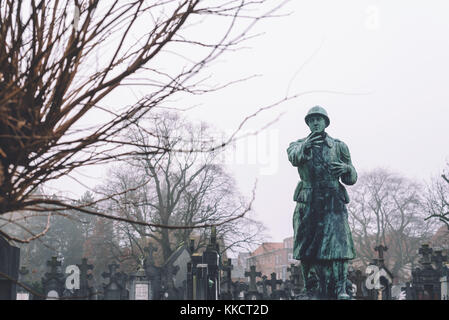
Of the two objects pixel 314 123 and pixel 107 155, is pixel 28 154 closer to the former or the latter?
pixel 107 155

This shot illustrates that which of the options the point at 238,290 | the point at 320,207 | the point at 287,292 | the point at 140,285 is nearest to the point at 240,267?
the point at 287,292

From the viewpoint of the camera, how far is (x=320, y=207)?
6.37 metres

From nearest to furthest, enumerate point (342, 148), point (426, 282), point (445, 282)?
point (342, 148) → point (445, 282) → point (426, 282)

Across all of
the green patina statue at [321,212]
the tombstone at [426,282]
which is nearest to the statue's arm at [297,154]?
the green patina statue at [321,212]

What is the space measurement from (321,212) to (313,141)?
92 cm

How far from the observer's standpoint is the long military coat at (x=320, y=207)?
623 centimetres

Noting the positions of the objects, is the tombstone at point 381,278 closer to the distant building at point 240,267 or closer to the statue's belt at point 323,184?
the distant building at point 240,267

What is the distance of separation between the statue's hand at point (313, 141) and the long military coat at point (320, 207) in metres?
0.06

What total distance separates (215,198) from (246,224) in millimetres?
2410

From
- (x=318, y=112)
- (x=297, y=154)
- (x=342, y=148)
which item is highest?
(x=318, y=112)

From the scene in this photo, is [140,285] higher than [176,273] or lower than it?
lower

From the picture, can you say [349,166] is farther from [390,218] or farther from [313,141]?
[390,218]

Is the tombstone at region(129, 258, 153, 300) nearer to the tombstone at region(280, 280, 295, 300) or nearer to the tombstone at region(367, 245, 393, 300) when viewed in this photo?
the tombstone at region(280, 280, 295, 300)
